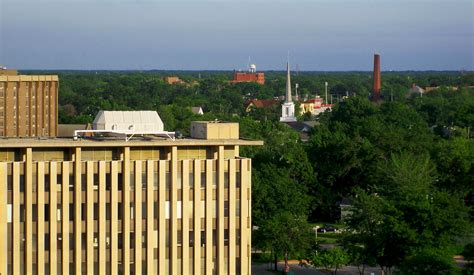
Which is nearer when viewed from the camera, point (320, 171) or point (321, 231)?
point (321, 231)

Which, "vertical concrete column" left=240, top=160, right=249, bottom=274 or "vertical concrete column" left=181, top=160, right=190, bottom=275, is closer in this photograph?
"vertical concrete column" left=181, top=160, right=190, bottom=275

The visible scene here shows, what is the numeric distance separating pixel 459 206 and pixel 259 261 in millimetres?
17617

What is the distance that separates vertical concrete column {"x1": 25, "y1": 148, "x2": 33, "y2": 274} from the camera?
62.8m

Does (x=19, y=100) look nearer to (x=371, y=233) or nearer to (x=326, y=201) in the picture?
(x=326, y=201)

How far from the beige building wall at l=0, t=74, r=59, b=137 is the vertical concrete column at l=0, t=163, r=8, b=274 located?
101339 millimetres

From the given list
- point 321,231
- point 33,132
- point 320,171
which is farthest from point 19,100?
point 321,231

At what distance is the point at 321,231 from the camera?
4291 inches

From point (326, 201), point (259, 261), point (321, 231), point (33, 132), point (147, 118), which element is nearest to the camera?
point (147, 118)

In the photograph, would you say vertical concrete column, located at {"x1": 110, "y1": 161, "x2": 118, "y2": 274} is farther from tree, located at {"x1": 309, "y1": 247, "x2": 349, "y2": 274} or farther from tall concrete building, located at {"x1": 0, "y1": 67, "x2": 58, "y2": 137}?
tall concrete building, located at {"x1": 0, "y1": 67, "x2": 58, "y2": 137}

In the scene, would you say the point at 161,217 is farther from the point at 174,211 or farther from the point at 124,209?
the point at 124,209

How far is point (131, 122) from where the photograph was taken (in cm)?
6881

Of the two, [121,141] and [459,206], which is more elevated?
[121,141]

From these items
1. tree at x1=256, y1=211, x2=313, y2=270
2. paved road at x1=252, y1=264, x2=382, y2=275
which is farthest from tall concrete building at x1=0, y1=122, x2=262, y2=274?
paved road at x1=252, y1=264, x2=382, y2=275

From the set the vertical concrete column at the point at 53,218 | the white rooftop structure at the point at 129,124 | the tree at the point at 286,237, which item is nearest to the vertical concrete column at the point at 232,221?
the white rooftop structure at the point at 129,124
